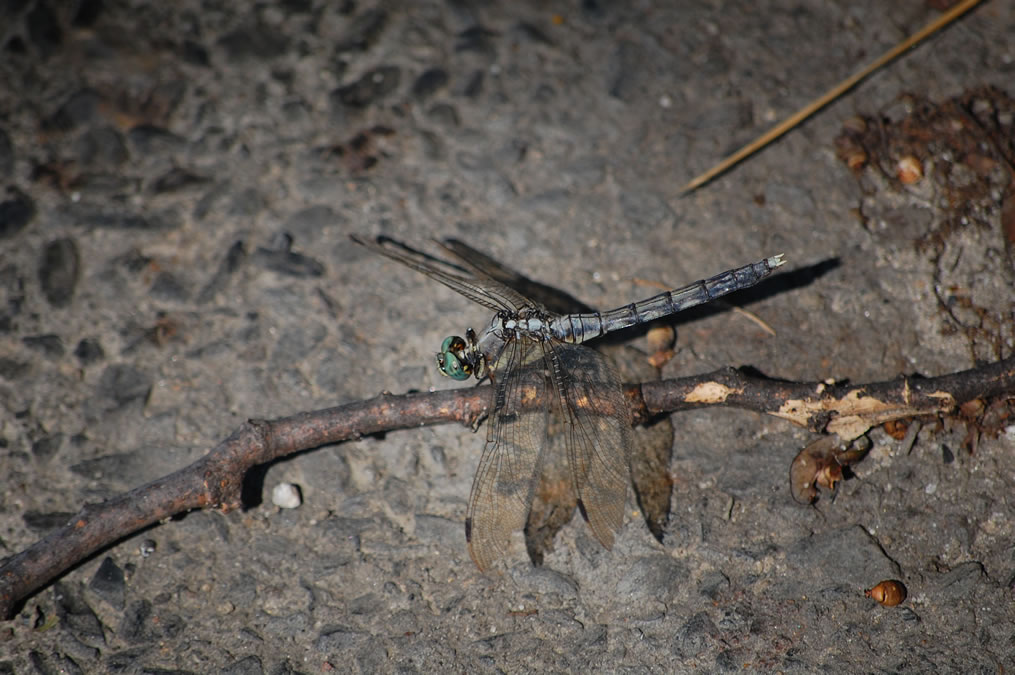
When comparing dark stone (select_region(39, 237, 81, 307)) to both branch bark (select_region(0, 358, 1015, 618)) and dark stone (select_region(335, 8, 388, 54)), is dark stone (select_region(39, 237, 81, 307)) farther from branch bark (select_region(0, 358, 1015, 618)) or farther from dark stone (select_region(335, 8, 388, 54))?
dark stone (select_region(335, 8, 388, 54))

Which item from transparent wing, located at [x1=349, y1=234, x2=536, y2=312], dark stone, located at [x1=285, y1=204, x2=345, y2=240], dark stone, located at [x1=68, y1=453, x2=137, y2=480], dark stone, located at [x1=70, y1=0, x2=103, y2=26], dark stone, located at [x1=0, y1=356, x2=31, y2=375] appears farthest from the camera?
dark stone, located at [x1=70, y1=0, x2=103, y2=26]

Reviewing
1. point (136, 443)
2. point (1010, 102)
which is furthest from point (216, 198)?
point (1010, 102)

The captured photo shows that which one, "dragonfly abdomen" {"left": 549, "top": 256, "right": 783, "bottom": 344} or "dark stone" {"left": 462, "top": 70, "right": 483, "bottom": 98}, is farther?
"dark stone" {"left": 462, "top": 70, "right": 483, "bottom": 98}

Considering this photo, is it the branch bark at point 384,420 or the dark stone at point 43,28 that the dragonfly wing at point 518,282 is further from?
the dark stone at point 43,28

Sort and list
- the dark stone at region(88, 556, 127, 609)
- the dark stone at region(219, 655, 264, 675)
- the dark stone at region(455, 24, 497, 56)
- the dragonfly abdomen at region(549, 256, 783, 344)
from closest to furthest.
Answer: the dark stone at region(219, 655, 264, 675) < the dark stone at region(88, 556, 127, 609) < the dragonfly abdomen at region(549, 256, 783, 344) < the dark stone at region(455, 24, 497, 56)

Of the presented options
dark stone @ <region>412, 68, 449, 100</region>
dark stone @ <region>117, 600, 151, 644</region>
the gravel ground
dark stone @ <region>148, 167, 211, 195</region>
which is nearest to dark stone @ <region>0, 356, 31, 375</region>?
the gravel ground

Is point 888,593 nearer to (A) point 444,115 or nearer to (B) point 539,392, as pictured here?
(B) point 539,392

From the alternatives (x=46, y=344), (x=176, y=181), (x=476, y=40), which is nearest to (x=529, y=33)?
(x=476, y=40)
